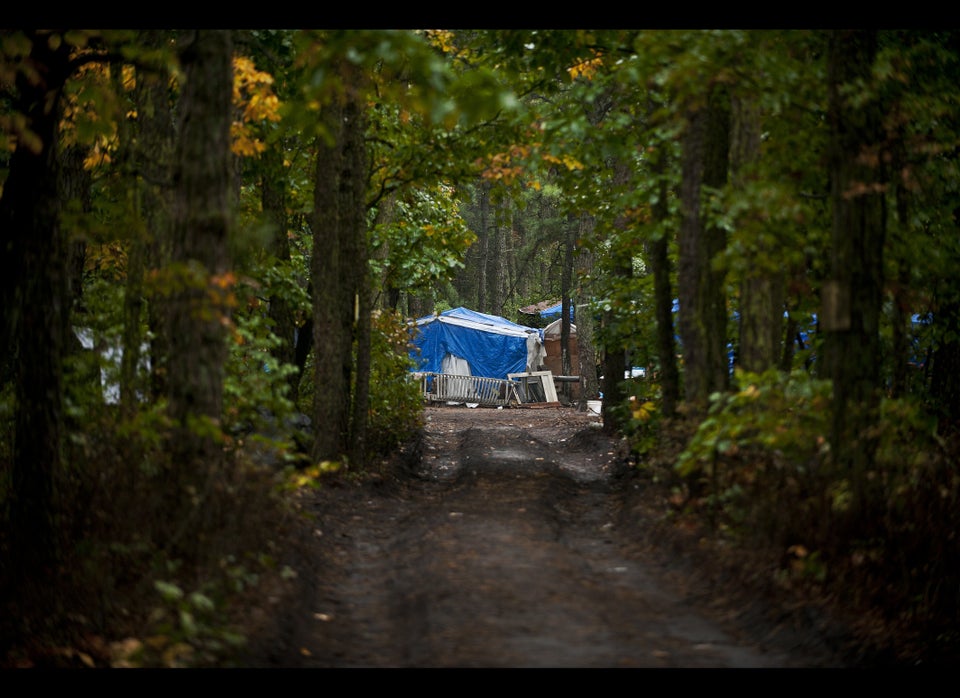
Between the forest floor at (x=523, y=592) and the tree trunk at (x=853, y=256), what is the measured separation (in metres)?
1.51

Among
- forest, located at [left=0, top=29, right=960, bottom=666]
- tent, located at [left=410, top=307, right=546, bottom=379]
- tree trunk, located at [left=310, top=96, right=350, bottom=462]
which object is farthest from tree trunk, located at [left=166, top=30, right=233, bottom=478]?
tent, located at [left=410, top=307, right=546, bottom=379]

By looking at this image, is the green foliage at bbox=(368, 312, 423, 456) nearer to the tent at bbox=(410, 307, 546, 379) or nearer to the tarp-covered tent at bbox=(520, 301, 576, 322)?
the tent at bbox=(410, 307, 546, 379)

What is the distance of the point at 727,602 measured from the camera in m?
7.79

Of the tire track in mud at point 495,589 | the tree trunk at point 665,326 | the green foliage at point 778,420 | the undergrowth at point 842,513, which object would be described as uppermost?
the tree trunk at point 665,326

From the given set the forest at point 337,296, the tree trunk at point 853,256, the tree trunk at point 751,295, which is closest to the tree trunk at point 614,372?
the forest at point 337,296

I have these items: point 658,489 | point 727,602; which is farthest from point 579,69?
point 727,602

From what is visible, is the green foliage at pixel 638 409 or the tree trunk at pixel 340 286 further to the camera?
the tree trunk at pixel 340 286

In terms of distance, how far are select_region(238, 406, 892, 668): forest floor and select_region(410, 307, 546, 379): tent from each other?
983 inches

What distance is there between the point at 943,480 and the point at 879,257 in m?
2.27

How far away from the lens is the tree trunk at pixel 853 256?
8.11 m

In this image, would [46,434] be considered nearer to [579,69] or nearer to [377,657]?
→ [377,657]

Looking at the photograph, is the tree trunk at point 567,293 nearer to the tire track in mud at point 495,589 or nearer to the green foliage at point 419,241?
the green foliage at point 419,241

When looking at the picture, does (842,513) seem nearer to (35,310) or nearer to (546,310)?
(35,310)

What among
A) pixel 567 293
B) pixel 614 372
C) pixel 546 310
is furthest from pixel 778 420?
pixel 546 310
